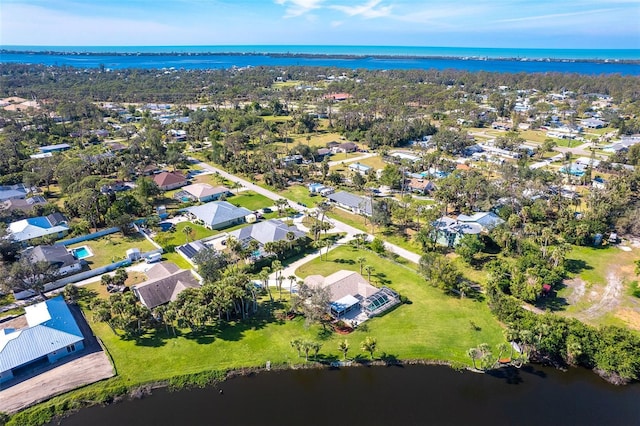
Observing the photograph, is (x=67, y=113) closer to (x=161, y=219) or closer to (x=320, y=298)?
(x=161, y=219)

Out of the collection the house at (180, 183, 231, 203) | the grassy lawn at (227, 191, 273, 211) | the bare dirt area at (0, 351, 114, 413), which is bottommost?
the bare dirt area at (0, 351, 114, 413)

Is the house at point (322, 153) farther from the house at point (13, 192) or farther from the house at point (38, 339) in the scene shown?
the house at point (38, 339)

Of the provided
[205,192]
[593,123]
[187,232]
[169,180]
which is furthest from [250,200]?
[593,123]

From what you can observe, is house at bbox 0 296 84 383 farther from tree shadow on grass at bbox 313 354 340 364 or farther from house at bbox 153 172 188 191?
house at bbox 153 172 188 191

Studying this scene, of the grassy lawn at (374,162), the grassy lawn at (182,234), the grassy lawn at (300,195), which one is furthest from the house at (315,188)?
the grassy lawn at (182,234)

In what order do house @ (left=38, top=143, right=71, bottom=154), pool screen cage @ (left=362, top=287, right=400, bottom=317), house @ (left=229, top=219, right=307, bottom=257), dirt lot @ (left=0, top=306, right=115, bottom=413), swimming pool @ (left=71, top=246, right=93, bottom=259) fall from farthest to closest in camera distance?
house @ (left=38, top=143, right=71, bottom=154) < house @ (left=229, top=219, right=307, bottom=257) < swimming pool @ (left=71, top=246, right=93, bottom=259) < pool screen cage @ (left=362, top=287, right=400, bottom=317) < dirt lot @ (left=0, top=306, right=115, bottom=413)

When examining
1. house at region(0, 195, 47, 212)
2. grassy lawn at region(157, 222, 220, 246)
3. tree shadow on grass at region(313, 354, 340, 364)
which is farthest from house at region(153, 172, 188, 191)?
tree shadow on grass at region(313, 354, 340, 364)
